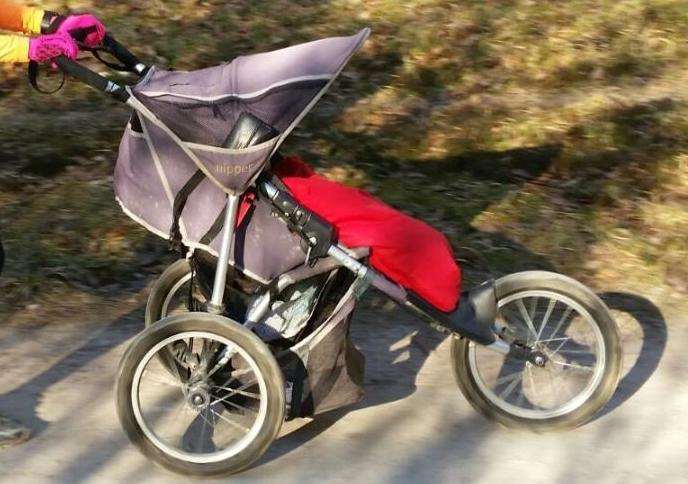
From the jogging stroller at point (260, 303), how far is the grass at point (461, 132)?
1.38 metres

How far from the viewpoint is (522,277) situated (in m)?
4.09

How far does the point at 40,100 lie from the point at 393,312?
371 centimetres

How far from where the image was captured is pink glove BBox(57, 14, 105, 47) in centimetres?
415

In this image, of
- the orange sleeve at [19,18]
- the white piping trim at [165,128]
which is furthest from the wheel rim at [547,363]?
the orange sleeve at [19,18]

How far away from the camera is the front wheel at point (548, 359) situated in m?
4.07

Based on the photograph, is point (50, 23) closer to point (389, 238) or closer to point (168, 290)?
point (168, 290)

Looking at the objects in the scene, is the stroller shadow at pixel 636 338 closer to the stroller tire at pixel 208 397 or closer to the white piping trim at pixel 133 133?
the stroller tire at pixel 208 397

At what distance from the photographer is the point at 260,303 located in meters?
4.02

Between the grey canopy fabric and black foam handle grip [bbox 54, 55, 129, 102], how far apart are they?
50 mm

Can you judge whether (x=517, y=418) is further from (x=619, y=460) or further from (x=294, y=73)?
(x=294, y=73)

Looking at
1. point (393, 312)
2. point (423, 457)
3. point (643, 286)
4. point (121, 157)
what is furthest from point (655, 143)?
point (121, 157)

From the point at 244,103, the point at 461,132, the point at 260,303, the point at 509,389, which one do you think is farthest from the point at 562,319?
the point at 461,132

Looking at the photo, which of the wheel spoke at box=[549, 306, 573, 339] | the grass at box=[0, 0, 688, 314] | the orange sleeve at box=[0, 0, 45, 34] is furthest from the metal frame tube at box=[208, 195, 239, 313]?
the grass at box=[0, 0, 688, 314]

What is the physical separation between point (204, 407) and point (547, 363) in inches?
53.9
